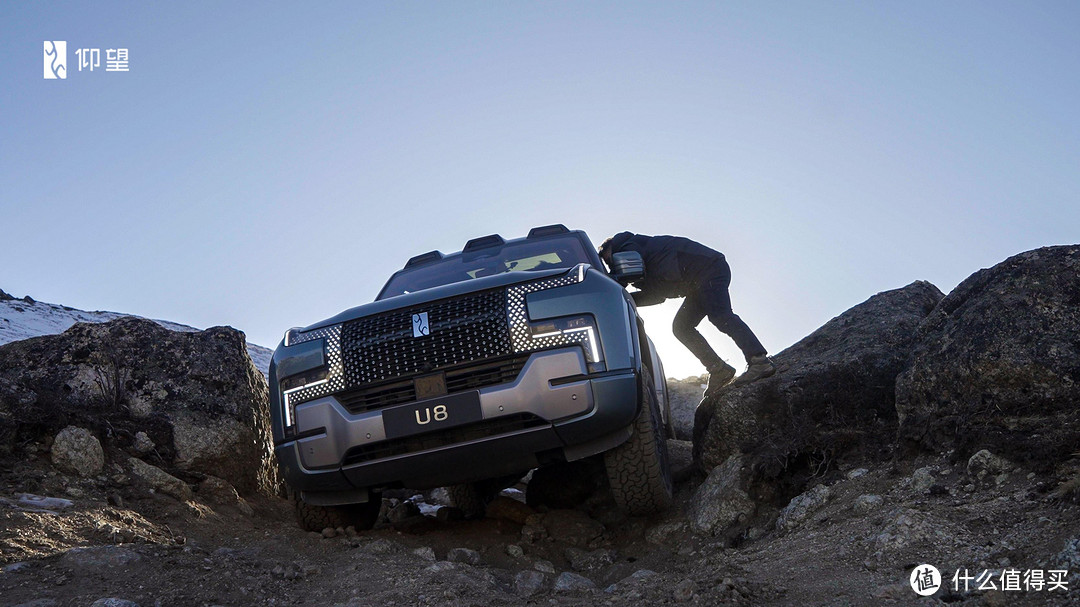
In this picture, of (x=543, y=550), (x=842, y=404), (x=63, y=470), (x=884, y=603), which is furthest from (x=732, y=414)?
(x=63, y=470)

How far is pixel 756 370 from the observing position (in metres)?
5.65

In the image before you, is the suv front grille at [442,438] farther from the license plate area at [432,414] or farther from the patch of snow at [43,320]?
the patch of snow at [43,320]

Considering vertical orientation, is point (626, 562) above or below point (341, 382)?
below

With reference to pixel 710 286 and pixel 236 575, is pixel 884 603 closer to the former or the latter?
pixel 236 575

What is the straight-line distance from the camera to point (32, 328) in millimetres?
9078

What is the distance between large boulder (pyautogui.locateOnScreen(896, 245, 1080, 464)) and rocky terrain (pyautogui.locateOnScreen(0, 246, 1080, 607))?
0.4 inches

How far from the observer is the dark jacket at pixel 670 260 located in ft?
19.8

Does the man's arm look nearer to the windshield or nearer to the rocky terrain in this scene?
the windshield

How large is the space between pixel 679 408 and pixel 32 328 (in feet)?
25.7

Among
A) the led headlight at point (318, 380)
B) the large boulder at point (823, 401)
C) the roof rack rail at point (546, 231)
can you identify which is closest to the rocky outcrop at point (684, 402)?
the large boulder at point (823, 401)

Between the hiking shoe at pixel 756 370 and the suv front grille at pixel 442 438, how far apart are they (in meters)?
2.22

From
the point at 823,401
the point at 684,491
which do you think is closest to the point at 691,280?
the point at 823,401

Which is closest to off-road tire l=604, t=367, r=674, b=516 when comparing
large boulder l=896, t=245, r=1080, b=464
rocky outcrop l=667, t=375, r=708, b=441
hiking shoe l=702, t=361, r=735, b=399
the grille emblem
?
the grille emblem

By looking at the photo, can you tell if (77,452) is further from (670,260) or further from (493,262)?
(670,260)
